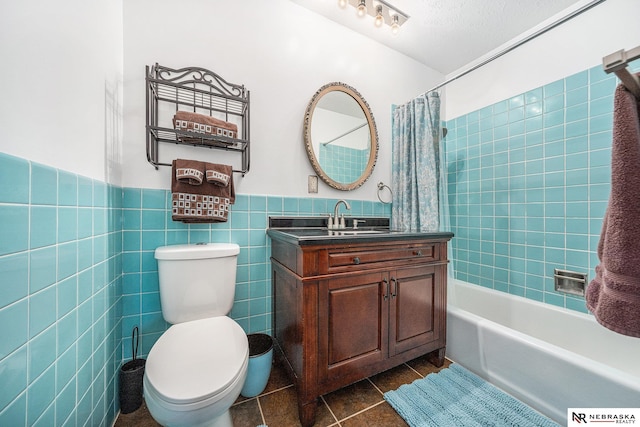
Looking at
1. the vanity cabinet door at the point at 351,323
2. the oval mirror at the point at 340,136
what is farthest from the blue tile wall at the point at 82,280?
the vanity cabinet door at the point at 351,323

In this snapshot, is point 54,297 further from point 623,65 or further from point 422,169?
point 422,169

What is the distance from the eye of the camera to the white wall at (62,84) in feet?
1.89

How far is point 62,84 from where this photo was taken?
0.78 m

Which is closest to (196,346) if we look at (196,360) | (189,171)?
(196,360)

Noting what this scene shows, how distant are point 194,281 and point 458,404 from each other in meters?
1.48

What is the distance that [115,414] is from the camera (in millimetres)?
1148

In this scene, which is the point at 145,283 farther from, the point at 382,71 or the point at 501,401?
the point at 382,71

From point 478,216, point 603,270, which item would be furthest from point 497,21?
point 603,270

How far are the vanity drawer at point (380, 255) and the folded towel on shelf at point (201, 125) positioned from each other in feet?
2.98

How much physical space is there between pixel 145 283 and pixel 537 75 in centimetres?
306

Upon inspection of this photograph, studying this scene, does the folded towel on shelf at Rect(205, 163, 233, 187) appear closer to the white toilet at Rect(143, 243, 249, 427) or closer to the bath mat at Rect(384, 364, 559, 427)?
the white toilet at Rect(143, 243, 249, 427)

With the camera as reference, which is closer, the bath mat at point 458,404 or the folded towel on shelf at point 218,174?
the bath mat at point 458,404

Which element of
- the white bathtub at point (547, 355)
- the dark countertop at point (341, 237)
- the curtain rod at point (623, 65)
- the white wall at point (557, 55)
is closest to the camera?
the curtain rod at point (623, 65)

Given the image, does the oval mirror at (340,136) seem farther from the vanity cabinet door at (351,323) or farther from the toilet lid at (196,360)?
the toilet lid at (196,360)
